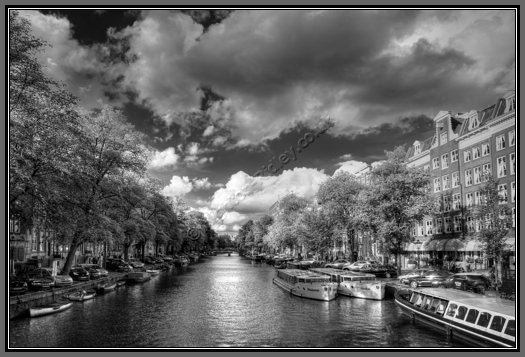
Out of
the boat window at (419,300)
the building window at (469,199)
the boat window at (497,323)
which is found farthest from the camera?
the building window at (469,199)

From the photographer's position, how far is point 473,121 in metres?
72.6

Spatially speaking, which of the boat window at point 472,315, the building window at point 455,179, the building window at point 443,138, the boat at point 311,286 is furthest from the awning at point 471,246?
the boat window at point 472,315

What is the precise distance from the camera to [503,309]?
2752 cm

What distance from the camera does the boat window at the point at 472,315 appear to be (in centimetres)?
2883

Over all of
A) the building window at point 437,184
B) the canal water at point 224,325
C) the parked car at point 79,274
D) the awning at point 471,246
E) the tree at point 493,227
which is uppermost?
the building window at point 437,184

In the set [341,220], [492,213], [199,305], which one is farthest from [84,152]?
[341,220]

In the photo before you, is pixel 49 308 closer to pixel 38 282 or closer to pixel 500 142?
pixel 38 282

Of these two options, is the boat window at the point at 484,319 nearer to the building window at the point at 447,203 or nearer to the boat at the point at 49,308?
the boat at the point at 49,308

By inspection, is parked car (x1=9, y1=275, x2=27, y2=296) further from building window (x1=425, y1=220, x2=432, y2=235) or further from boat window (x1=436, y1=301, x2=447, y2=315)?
building window (x1=425, y1=220, x2=432, y2=235)

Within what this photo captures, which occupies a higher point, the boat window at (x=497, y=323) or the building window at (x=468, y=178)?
the building window at (x=468, y=178)

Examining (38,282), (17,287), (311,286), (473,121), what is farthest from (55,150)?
(473,121)

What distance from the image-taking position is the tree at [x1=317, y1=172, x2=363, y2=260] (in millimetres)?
88438

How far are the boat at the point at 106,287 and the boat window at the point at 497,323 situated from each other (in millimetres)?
42318

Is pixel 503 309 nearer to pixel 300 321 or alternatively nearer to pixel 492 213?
pixel 300 321
